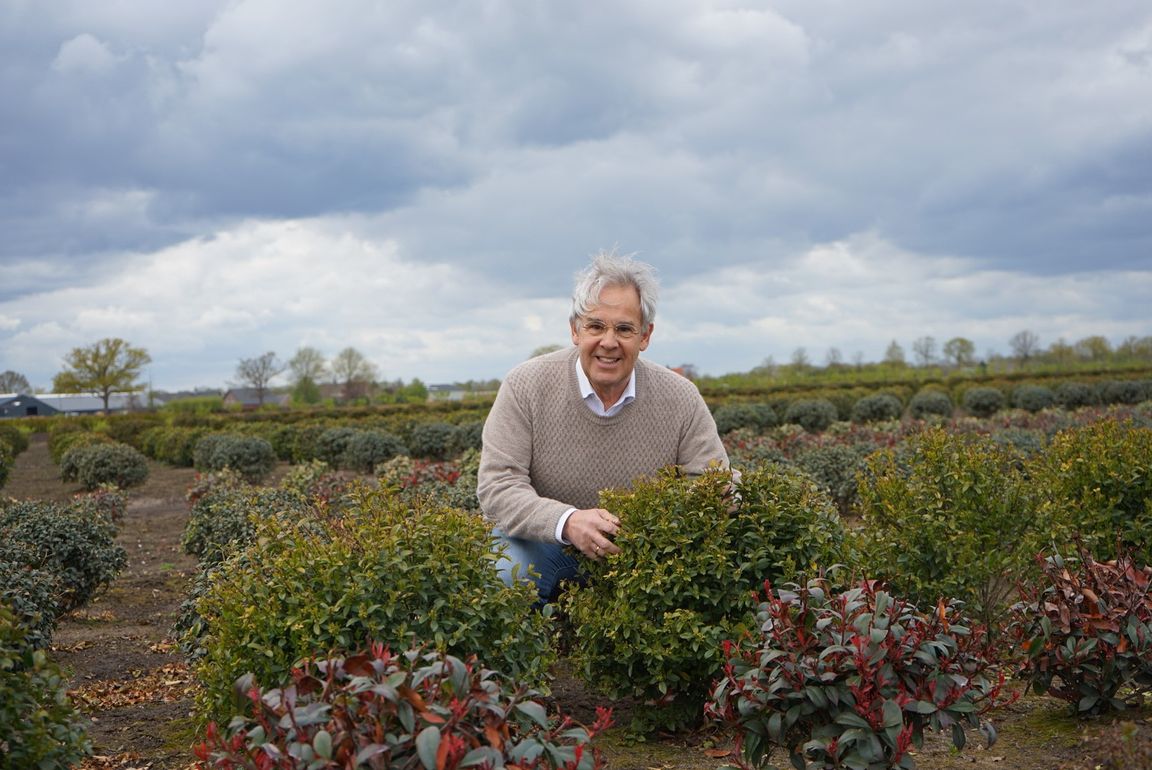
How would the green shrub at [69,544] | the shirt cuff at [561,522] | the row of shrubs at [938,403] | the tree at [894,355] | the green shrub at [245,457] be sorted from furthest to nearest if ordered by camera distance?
the tree at [894,355], the row of shrubs at [938,403], the green shrub at [245,457], the green shrub at [69,544], the shirt cuff at [561,522]

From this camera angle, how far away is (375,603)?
308cm

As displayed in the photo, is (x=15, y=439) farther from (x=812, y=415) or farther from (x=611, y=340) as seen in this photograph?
(x=611, y=340)

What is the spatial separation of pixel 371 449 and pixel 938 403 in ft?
56.1

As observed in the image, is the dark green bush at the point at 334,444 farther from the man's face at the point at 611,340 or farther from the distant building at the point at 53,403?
the distant building at the point at 53,403

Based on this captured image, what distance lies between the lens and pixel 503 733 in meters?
2.18

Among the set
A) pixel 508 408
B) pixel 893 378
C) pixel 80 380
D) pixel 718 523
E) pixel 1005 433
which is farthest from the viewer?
pixel 80 380

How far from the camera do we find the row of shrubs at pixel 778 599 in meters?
2.89

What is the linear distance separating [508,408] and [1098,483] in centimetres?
333

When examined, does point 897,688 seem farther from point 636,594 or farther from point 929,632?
point 636,594

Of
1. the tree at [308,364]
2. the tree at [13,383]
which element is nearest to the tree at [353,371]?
the tree at [308,364]

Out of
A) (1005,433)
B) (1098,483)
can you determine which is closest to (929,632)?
(1098,483)

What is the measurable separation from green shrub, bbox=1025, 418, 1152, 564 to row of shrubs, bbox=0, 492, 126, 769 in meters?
4.55

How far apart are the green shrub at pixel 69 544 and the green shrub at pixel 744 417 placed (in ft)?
49.1

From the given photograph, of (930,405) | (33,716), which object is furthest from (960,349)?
(33,716)
